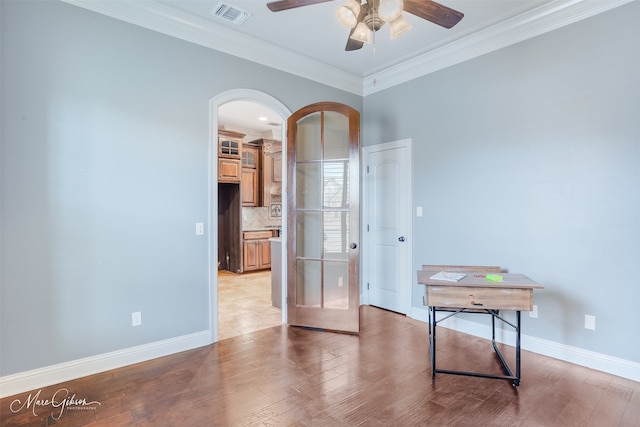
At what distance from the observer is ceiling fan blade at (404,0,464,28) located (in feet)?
6.43

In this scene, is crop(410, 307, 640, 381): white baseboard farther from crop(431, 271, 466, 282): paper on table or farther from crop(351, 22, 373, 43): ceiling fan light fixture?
crop(351, 22, 373, 43): ceiling fan light fixture

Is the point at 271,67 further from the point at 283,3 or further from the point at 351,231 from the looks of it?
the point at 351,231

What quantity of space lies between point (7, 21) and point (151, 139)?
3.80 ft

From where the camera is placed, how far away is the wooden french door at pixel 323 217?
349 centimetres

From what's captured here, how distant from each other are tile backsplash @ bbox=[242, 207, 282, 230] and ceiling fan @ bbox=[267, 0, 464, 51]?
210 inches

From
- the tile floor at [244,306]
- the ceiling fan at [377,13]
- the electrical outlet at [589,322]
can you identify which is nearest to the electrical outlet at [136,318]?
the tile floor at [244,306]

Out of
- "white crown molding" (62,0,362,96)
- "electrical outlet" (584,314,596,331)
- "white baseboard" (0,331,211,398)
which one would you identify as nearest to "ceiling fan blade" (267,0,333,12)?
"white crown molding" (62,0,362,96)

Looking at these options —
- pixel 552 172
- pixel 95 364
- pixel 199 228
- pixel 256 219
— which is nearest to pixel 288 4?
pixel 199 228

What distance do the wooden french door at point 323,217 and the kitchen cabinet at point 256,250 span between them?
3.09 m

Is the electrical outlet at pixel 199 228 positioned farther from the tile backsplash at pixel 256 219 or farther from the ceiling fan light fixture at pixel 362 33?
the tile backsplash at pixel 256 219

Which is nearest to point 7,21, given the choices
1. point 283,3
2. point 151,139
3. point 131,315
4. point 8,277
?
point 151,139

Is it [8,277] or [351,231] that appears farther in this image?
[351,231]

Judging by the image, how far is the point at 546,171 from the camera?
9.64 ft

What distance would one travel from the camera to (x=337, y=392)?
7.64 ft
